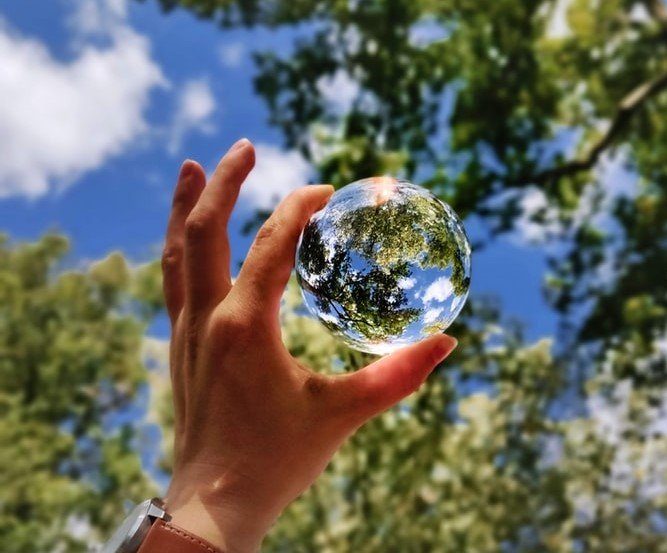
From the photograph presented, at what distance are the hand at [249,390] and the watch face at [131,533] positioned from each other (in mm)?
82

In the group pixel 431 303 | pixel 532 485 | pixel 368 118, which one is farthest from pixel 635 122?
pixel 431 303

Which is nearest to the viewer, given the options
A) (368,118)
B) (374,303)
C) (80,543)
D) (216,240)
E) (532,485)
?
(216,240)

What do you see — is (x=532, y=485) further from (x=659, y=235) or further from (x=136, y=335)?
(x=136, y=335)

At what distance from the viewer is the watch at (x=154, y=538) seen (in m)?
1.73

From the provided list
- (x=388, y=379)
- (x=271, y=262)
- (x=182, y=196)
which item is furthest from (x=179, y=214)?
(x=388, y=379)

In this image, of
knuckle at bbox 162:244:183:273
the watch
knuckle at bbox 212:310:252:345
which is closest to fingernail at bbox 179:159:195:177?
knuckle at bbox 162:244:183:273

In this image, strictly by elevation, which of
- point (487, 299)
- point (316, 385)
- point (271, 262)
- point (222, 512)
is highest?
point (487, 299)

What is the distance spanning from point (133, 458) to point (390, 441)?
16.5 feet

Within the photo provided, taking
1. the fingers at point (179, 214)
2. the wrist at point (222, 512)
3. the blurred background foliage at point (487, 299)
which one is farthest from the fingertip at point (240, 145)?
the blurred background foliage at point (487, 299)

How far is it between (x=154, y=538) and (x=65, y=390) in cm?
1265

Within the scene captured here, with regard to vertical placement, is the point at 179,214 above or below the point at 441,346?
above

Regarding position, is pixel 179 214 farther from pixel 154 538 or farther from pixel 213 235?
pixel 154 538

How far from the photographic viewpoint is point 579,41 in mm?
10953

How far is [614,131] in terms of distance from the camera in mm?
10750
